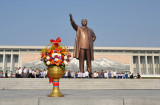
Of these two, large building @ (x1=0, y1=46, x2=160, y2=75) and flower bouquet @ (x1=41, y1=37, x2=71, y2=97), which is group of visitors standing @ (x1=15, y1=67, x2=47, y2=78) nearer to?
flower bouquet @ (x1=41, y1=37, x2=71, y2=97)

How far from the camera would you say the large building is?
53.8m

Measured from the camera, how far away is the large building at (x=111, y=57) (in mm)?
53781

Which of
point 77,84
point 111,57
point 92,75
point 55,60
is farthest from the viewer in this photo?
point 111,57

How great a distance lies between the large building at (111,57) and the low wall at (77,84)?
36.8 m

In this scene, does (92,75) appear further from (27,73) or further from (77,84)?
(27,73)

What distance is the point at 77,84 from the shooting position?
12375 mm

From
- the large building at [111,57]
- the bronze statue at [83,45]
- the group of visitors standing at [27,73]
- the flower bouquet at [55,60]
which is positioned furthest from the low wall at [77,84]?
the large building at [111,57]

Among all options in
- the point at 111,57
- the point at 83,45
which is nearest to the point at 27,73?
the point at 83,45

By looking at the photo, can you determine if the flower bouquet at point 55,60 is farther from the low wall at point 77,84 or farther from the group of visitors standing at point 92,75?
the low wall at point 77,84

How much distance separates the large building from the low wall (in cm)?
3680

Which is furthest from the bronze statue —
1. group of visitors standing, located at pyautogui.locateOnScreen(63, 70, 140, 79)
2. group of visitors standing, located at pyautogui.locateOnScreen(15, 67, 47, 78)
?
group of visitors standing, located at pyautogui.locateOnScreen(15, 67, 47, 78)

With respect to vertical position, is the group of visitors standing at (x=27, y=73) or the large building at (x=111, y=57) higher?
the large building at (x=111, y=57)

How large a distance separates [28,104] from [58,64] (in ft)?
6.29

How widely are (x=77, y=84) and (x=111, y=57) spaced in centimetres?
4797
